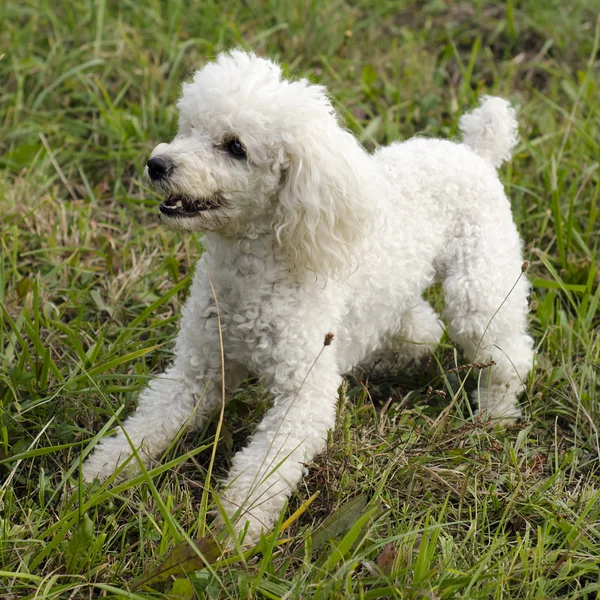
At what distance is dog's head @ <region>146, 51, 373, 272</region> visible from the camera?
2400 millimetres

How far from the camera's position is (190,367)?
2.78 meters

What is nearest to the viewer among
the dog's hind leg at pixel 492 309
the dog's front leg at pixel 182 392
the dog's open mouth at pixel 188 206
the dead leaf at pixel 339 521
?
the dead leaf at pixel 339 521

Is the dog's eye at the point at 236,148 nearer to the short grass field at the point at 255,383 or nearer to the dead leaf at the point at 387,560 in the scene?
the short grass field at the point at 255,383

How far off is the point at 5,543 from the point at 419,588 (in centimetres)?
114

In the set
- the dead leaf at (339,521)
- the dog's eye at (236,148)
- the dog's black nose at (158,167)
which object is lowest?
the dead leaf at (339,521)

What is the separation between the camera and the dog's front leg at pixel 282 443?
2.46 meters

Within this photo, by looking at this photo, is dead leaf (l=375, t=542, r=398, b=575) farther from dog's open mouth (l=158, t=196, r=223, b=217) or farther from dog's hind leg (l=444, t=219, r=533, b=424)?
dog's open mouth (l=158, t=196, r=223, b=217)

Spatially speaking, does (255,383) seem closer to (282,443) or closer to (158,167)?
(282,443)

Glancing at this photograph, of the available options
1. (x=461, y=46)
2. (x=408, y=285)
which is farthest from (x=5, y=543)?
(x=461, y=46)

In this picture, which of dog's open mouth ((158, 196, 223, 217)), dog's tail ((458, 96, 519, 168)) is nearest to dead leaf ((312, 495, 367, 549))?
dog's open mouth ((158, 196, 223, 217))

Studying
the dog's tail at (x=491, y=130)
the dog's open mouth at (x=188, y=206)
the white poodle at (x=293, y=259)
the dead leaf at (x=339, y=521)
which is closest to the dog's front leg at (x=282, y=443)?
the white poodle at (x=293, y=259)

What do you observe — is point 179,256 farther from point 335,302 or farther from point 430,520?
point 430,520

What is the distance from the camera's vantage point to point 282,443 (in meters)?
2.56

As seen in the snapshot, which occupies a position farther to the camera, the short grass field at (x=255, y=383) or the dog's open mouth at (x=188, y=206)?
the dog's open mouth at (x=188, y=206)
